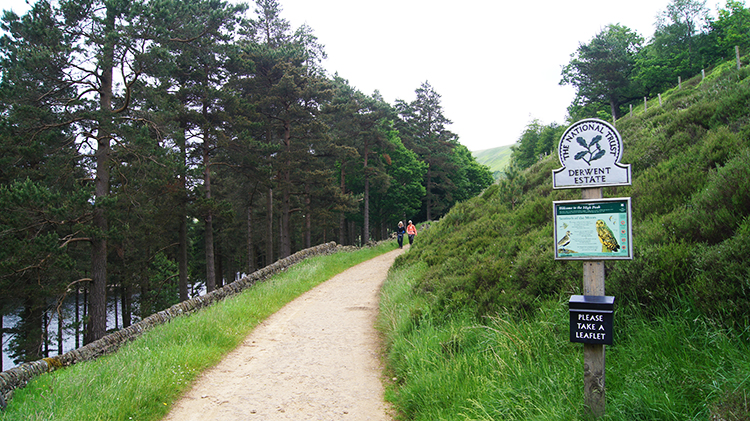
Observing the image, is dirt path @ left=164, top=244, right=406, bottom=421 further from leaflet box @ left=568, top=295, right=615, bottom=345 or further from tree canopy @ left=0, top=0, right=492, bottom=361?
tree canopy @ left=0, top=0, right=492, bottom=361

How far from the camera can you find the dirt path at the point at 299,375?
4691mm

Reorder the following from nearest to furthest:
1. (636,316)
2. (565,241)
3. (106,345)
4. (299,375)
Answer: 1. (565,241)
2. (636,316)
3. (299,375)
4. (106,345)

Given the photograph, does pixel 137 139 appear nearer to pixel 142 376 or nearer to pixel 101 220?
pixel 101 220

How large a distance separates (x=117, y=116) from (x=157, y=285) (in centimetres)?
1465

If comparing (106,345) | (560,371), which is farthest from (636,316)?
(106,345)

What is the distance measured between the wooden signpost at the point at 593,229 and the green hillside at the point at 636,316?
12.3 inches

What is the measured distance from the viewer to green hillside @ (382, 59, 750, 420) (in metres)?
2.86

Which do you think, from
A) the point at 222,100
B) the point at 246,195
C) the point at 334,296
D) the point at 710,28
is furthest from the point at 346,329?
the point at 710,28

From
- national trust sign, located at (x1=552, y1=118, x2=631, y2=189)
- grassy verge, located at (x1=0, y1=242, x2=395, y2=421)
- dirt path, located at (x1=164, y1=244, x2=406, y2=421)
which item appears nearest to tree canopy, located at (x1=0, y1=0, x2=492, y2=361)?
grassy verge, located at (x1=0, y1=242, x2=395, y2=421)

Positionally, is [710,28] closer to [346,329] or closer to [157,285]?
[346,329]

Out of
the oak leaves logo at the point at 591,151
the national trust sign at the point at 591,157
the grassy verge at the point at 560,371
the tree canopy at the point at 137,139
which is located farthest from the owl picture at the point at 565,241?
the tree canopy at the point at 137,139

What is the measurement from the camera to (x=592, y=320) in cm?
301

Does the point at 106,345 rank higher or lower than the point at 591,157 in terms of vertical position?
lower

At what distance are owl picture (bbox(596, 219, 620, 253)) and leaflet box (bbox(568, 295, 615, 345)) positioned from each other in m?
0.39
